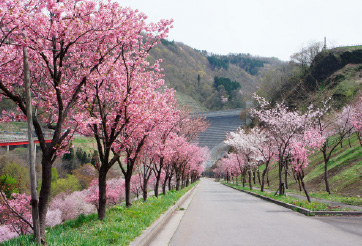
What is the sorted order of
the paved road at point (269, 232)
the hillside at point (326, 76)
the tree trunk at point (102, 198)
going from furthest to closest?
the hillside at point (326, 76), the tree trunk at point (102, 198), the paved road at point (269, 232)

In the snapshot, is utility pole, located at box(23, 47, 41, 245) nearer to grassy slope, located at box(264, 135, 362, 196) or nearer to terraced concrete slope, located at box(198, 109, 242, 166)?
grassy slope, located at box(264, 135, 362, 196)

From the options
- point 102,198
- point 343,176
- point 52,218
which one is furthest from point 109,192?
point 102,198

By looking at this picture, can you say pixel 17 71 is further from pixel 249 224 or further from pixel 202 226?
pixel 249 224

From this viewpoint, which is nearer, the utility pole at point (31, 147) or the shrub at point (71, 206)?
the utility pole at point (31, 147)

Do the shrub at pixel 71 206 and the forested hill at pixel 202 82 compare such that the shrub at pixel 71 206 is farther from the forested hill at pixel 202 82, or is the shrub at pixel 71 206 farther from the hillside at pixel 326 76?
the forested hill at pixel 202 82

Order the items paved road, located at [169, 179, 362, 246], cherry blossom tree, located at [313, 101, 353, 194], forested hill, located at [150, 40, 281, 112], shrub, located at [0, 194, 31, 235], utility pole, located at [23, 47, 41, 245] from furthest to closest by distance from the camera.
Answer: forested hill, located at [150, 40, 281, 112] < cherry blossom tree, located at [313, 101, 353, 194] < shrub, located at [0, 194, 31, 235] < paved road, located at [169, 179, 362, 246] < utility pole, located at [23, 47, 41, 245]

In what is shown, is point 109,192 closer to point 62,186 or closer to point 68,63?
point 62,186

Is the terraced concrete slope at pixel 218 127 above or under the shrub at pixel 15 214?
above

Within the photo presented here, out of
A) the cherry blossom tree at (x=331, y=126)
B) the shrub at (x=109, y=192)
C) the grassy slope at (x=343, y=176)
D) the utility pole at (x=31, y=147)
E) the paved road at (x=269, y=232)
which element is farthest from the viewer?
the shrub at (x=109, y=192)

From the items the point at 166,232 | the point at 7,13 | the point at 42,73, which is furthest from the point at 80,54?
the point at 166,232

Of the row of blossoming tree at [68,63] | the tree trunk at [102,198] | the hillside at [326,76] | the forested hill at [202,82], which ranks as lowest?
the tree trunk at [102,198]

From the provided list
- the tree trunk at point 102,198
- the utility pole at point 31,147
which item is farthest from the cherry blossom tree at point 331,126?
the utility pole at point 31,147

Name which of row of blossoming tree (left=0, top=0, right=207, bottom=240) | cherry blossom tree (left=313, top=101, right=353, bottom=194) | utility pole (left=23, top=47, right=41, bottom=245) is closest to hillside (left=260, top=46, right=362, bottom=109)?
cherry blossom tree (left=313, top=101, right=353, bottom=194)

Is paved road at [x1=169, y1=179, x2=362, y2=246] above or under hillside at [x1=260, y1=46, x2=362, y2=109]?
under
